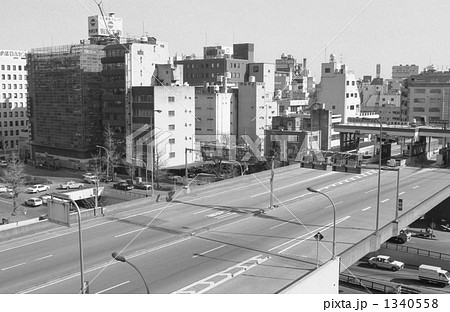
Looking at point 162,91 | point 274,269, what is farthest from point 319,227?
point 162,91

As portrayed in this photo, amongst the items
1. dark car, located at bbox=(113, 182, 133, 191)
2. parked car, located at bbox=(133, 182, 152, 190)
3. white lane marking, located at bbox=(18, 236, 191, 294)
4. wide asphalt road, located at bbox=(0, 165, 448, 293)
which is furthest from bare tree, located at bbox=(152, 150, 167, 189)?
white lane marking, located at bbox=(18, 236, 191, 294)

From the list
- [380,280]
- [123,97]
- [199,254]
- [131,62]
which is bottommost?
[380,280]

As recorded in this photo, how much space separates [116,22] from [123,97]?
26.8 ft

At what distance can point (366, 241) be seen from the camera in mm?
12062

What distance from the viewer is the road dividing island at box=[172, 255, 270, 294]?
358 inches

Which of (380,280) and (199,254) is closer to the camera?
(199,254)

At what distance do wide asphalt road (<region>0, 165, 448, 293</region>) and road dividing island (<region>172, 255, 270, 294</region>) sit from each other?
2 cm

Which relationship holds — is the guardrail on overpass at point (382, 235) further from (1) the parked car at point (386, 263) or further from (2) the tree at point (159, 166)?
(2) the tree at point (159, 166)

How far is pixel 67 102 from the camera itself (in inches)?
1516

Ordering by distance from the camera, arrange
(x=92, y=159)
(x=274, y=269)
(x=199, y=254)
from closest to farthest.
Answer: (x=274, y=269) → (x=199, y=254) → (x=92, y=159)

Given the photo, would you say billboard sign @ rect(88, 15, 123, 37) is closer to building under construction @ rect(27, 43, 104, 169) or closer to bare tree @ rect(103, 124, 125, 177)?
building under construction @ rect(27, 43, 104, 169)

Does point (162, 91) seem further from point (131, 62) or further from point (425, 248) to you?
point (425, 248)

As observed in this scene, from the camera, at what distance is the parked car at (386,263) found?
1880 cm

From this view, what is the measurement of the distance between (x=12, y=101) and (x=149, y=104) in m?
21.0
